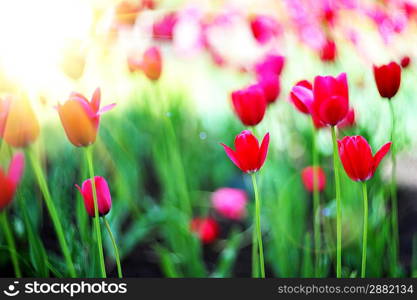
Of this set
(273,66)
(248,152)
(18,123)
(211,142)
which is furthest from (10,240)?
(211,142)

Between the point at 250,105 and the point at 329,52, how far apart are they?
0.26 metres

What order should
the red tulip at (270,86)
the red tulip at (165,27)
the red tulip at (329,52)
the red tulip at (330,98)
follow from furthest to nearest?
the red tulip at (165,27) < the red tulip at (329,52) < the red tulip at (270,86) < the red tulip at (330,98)

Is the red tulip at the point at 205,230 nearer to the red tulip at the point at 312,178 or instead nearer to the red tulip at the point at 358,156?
the red tulip at the point at 312,178

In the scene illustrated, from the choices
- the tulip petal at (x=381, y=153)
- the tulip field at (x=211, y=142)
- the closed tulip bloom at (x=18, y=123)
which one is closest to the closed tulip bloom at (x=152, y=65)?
the tulip field at (x=211, y=142)

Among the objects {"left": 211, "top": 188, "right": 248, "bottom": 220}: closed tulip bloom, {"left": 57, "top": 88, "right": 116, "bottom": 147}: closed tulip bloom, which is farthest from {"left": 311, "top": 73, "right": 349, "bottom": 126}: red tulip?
{"left": 211, "top": 188, "right": 248, "bottom": 220}: closed tulip bloom

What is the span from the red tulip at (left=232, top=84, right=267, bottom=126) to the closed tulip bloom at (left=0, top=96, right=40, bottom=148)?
0.19m

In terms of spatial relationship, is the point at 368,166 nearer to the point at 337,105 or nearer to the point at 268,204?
the point at 337,105

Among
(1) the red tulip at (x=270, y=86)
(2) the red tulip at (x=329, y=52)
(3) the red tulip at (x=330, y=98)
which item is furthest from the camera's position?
(2) the red tulip at (x=329, y=52)

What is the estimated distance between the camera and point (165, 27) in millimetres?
851

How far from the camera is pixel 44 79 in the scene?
735mm

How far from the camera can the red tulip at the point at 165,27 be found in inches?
33.5

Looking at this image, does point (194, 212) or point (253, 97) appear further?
point (194, 212)

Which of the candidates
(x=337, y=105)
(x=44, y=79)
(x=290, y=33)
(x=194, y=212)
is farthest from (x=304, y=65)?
(x=337, y=105)

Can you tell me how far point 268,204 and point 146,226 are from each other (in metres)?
0.18
